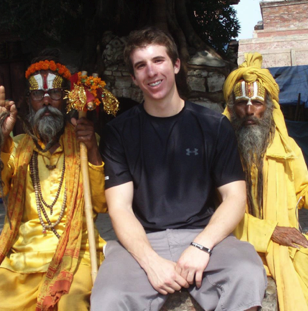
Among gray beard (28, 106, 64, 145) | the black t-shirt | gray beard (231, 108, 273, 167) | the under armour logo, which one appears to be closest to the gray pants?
the black t-shirt

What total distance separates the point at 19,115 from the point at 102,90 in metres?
0.65

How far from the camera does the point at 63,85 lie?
328 cm

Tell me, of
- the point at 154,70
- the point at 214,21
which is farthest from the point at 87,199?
the point at 214,21

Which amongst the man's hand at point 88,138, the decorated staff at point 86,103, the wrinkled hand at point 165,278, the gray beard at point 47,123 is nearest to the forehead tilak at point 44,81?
the gray beard at point 47,123

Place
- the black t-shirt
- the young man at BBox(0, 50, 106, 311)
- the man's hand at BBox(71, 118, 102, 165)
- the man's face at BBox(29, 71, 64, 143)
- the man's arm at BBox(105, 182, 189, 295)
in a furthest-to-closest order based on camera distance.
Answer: the man's face at BBox(29, 71, 64, 143) → the man's hand at BBox(71, 118, 102, 165) → the young man at BBox(0, 50, 106, 311) → the black t-shirt → the man's arm at BBox(105, 182, 189, 295)

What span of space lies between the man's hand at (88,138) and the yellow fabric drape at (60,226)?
10 centimetres

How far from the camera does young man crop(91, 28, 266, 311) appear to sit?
232 centimetres

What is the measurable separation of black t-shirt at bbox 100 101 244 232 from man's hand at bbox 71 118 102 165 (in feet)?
0.39

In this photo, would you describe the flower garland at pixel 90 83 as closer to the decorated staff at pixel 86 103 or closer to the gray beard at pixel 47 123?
the decorated staff at pixel 86 103

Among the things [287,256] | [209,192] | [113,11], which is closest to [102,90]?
[209,192]

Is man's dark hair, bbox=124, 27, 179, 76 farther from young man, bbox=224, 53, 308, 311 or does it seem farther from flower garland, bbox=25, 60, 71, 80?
young man, bbox=224, 53, 308, 311

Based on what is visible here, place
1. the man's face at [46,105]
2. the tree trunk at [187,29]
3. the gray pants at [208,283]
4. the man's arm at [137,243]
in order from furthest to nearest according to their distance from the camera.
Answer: the tree trunk at [187,29]
the man's face at [46,105]
the man's arm at [137,243]
the gray pants at [208,283]

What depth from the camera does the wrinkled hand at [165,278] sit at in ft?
7.43

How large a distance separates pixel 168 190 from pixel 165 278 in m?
0.62
